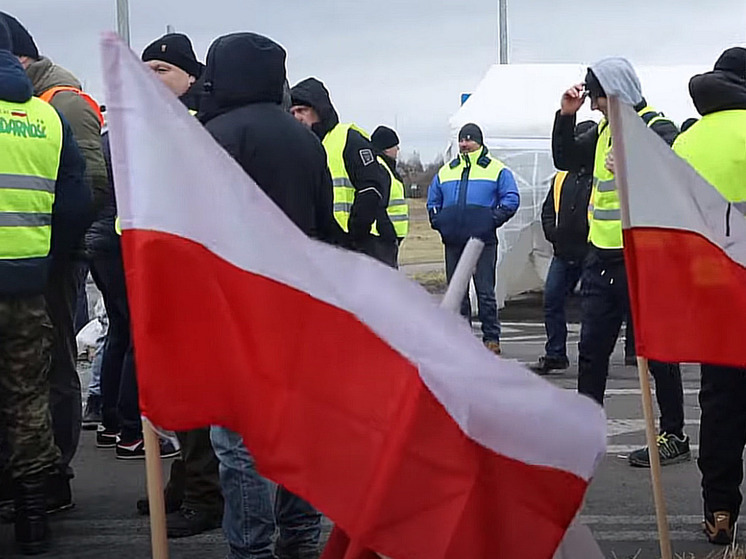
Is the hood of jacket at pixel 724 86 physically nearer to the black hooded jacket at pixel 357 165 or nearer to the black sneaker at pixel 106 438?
the black hooded jacket at pixel 357 165

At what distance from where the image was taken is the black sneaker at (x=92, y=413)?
24.7 ft

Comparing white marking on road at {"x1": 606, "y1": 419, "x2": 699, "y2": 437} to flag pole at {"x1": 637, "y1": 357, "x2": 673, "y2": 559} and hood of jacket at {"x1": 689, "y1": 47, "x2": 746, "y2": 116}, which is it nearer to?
hood of jacket at {"x1": 689, "y1": 47, "x2": 746, "y2": 116}

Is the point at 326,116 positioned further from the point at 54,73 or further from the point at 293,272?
the point at 293,272

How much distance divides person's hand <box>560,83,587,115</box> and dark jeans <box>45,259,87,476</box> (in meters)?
2.37

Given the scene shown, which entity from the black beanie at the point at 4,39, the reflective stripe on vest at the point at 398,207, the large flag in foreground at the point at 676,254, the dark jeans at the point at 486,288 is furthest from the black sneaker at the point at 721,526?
the dark jeans at the point at 486,288

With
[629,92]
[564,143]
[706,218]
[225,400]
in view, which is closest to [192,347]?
[225,400]

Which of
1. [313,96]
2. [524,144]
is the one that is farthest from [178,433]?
[524,144]

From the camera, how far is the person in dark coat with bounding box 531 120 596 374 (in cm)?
885

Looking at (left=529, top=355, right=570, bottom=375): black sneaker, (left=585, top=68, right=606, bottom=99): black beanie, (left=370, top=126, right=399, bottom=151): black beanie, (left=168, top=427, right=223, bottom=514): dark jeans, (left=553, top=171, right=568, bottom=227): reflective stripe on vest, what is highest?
(left=585, top=68, right=606, bottom=99): black beanie

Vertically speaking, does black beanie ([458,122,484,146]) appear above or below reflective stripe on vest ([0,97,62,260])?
below

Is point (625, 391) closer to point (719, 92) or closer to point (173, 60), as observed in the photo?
point (719, 92)

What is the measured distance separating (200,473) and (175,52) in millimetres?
1934

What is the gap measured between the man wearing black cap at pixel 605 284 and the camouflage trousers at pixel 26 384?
8.81ft

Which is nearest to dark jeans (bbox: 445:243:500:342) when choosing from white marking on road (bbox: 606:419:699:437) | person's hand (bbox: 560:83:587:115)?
white marking on road (bbox: 606:419:699:437)
